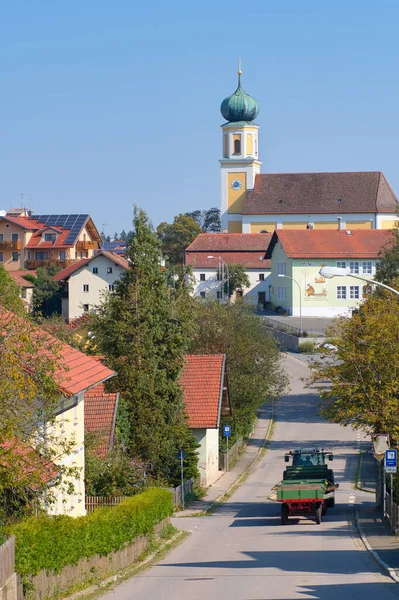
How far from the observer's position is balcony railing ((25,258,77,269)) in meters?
127

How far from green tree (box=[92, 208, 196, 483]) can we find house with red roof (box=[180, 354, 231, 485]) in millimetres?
4095

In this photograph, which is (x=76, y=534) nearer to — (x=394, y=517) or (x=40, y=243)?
(x=394, y=517)

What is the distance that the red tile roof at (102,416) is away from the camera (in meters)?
33.7

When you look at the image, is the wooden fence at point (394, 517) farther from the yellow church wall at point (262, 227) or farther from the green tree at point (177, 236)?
the green tree at point (177, 236)

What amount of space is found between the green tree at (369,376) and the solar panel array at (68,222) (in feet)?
313

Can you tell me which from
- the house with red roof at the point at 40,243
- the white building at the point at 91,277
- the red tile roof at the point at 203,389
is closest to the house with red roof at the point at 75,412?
the red tile roof at the point at 203,389

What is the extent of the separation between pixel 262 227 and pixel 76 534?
4860 inches

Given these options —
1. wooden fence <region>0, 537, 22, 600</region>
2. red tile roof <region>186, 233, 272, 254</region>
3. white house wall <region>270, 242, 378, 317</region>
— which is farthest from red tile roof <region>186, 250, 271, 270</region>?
wooden fence <region>0, 537, 22, 600</region>

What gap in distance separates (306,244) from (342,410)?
7304 cm

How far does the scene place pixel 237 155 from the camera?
150625 millimetres

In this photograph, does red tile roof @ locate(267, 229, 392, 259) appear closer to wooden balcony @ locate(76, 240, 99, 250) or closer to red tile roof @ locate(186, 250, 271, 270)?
red tile roof @ locate(186, 250, 271, 270)

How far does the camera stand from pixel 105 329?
3844 centimetres

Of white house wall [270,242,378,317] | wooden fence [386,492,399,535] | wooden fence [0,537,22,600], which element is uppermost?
white house wall [270,242,378,317]

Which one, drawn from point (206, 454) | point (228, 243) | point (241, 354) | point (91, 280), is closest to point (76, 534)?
point (206, 454)
